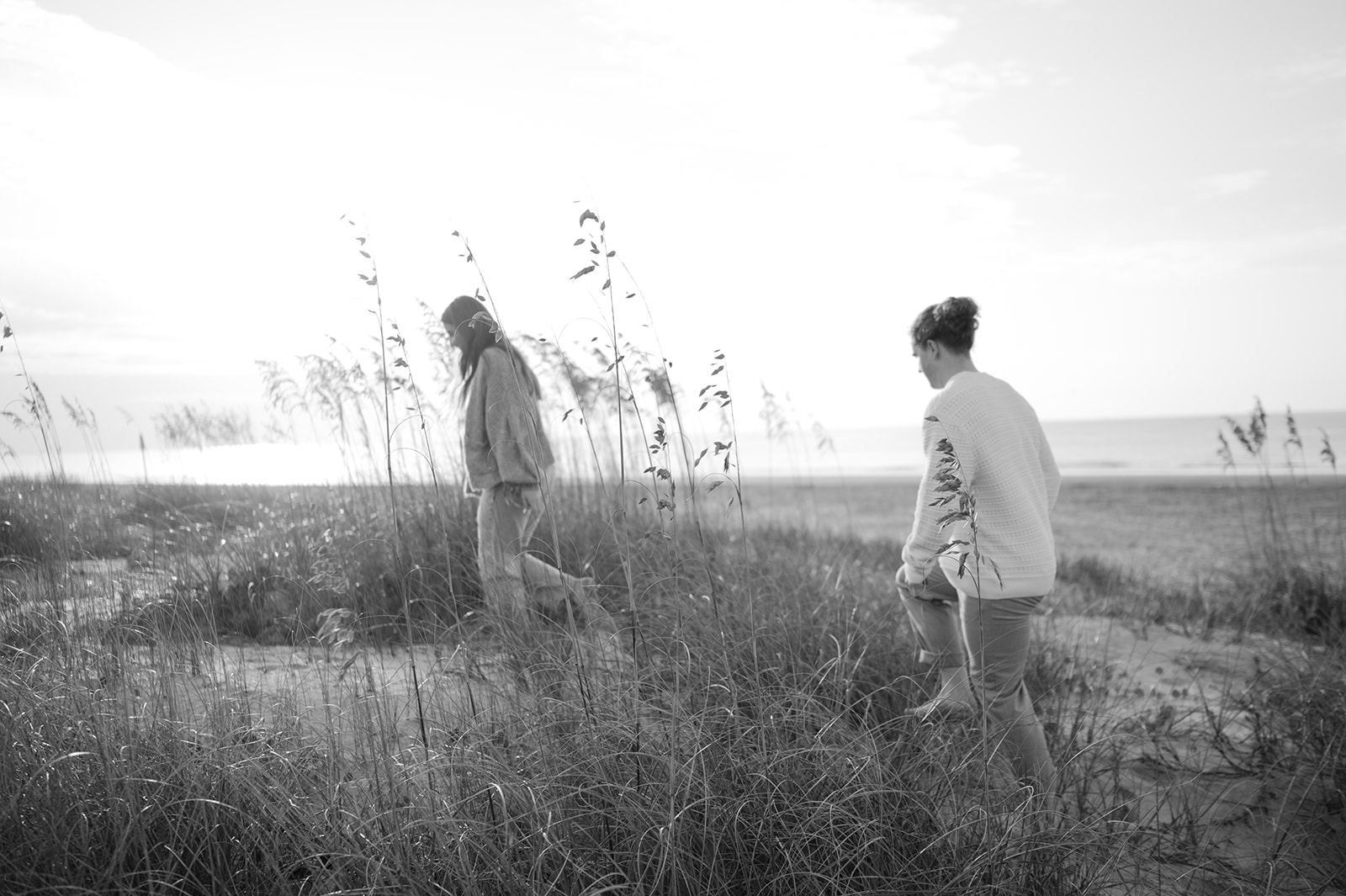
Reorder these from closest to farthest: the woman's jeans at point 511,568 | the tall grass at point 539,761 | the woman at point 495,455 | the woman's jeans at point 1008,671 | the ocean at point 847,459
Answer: the tall grass at point 539,761 < the woman's jeans at point 1008,671 < the woman's jeans at point 511,568 < the woman at point 495,455 < the ocean at point 847,459

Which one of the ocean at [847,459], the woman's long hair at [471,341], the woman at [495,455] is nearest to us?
the woman at [495,455]

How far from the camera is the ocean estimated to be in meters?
6.17

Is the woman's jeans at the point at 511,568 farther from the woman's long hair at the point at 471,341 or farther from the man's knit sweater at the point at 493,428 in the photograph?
the woman's long hair at the point at 471,341

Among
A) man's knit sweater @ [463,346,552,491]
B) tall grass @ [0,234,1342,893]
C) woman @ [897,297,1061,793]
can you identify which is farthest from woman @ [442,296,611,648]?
woman @ [897,297,1061,793]

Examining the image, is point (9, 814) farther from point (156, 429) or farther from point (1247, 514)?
point (1247, 514)

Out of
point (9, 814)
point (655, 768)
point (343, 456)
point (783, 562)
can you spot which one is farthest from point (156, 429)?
point (655, 768)

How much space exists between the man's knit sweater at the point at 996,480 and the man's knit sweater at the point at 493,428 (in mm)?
2005

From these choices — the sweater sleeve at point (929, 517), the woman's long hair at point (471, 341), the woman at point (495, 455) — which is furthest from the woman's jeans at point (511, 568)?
the sweater sleeve at point (929, 517)

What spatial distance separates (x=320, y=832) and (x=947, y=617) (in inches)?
97.9

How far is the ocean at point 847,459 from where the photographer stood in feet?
20.2

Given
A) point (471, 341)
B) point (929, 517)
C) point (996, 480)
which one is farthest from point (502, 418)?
point (996, 480)

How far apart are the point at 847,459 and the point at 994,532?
4518 cm

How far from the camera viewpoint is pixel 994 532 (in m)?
3.08

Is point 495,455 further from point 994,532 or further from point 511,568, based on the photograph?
point 994,532
